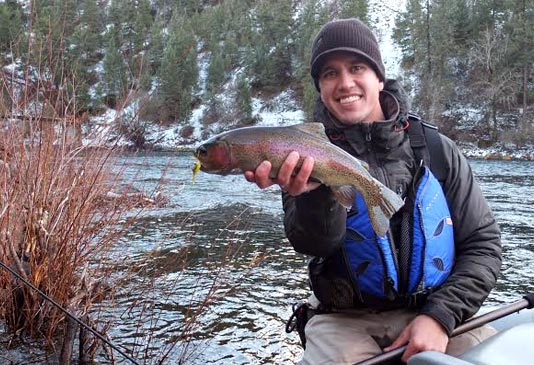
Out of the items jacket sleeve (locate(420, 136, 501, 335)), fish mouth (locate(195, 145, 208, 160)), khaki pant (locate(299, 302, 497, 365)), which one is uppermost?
fish mouth (locate(195, 145, 208, 160))

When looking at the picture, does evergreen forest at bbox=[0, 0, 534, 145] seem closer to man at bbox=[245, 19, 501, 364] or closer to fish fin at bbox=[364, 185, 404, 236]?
man at bbox=[245, 19, 501, 364]

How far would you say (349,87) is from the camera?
9.62 feet

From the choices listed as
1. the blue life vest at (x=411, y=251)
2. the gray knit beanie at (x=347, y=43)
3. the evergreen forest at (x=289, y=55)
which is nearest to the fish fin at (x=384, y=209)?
the blue life vest at (x=411, y=251)

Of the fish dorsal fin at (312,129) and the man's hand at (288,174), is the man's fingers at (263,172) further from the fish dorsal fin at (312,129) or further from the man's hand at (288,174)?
the fish dorsal fin at (312,129)

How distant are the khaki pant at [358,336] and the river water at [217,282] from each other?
1.80 m

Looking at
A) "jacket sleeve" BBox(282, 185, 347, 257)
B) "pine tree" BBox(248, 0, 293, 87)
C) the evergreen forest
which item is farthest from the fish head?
"pine tree" BBox(248, 0, 293, 87)

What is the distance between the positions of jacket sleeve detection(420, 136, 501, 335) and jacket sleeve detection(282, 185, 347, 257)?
2.00 feet

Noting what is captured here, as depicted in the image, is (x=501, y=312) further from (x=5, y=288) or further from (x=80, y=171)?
(x=5, y=288)

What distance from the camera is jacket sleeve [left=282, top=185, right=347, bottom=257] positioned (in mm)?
2576

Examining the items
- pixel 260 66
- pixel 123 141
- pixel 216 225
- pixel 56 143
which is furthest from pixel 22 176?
pixel 260 66

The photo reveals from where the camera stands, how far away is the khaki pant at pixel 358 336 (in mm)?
2799

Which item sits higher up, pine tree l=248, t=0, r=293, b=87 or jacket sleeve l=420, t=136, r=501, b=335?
pine tree l=248, t=0, r=293, b=87

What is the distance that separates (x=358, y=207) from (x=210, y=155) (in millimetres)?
1010

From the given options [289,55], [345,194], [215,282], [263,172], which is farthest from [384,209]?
[289,55]
